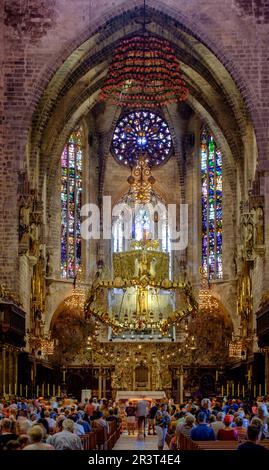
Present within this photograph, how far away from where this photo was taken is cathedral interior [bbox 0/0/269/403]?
32.5m

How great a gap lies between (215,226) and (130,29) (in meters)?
12.1

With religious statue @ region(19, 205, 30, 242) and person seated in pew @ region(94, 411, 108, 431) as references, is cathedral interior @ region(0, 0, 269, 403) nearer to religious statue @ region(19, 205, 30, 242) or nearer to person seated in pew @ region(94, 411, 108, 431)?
religious statue @ region(19, 205, 30, 242)

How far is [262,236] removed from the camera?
32.0m

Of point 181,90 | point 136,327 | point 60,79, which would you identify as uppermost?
point 60,79

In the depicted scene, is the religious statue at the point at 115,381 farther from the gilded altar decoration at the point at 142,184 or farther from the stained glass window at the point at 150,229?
the gilded altar decoration at the point at 142,184

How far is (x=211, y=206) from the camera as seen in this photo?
4719cm

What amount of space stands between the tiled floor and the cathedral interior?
4091mm

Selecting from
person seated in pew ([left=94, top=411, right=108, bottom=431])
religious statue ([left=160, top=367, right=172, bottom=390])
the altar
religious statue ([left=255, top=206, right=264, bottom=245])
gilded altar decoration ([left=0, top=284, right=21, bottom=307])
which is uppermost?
religious statue ([left=255, top=206, right=264, bottom=245])

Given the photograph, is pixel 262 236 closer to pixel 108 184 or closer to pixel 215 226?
pixel 215 226

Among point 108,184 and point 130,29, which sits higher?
point 130,29

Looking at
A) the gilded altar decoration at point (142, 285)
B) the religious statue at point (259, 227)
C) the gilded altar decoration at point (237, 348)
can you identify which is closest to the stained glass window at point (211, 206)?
the gilded altar decoration at point (237, 348)

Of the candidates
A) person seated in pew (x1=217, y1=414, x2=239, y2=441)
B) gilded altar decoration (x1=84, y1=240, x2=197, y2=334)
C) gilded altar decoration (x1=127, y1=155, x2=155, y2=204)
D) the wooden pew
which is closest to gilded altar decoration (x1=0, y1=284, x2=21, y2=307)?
gilded altar decoration (x1=84, y1=240, x2=197, y2=334)

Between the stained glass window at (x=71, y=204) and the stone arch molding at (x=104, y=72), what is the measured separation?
11.5 ft

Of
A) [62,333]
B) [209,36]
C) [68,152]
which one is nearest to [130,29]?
[209,36]
